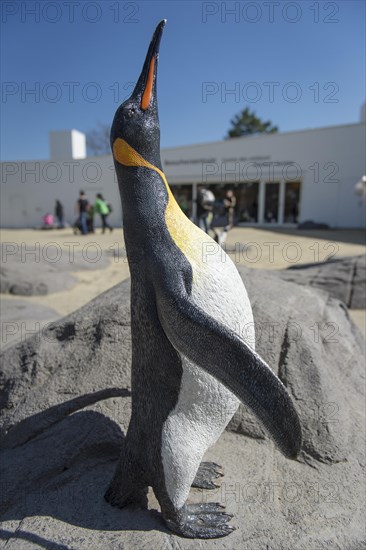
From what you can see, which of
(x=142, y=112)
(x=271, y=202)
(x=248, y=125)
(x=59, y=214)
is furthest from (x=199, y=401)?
(x=248, y=125)

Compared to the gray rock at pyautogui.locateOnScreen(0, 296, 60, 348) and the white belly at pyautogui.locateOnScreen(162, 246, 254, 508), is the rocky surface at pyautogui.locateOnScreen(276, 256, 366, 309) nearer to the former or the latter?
the gray rock at pyautogui.locateOnScreen(0, 296, 60, 348)

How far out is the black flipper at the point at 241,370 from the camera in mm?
1059

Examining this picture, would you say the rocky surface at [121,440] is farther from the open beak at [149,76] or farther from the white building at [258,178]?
the white building at [258,178]

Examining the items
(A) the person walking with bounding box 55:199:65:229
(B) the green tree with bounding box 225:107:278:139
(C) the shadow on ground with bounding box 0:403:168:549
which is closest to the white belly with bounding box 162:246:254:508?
(C) the shadow on ground with bounding box 0:403:168:549

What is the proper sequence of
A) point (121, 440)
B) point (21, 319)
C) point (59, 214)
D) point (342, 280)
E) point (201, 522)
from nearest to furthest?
point (201, 522) < point (121, 440) < point (21, 319) < point (342, 280) < point (59, 214)

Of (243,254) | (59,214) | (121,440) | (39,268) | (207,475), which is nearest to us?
(207,475)

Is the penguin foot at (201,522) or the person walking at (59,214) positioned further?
the person walking at (59,214)

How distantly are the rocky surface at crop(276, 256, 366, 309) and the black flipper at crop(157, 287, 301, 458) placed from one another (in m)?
3.76

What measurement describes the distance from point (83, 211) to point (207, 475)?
11933mm

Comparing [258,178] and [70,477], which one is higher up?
[258,178]

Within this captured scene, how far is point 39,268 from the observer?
654cm

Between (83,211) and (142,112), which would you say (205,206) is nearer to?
(83,211)

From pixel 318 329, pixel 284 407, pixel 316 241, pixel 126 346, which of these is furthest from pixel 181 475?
pixel 316 241

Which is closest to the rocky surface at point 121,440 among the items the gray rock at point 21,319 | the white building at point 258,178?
the gray rock at point 21,319
